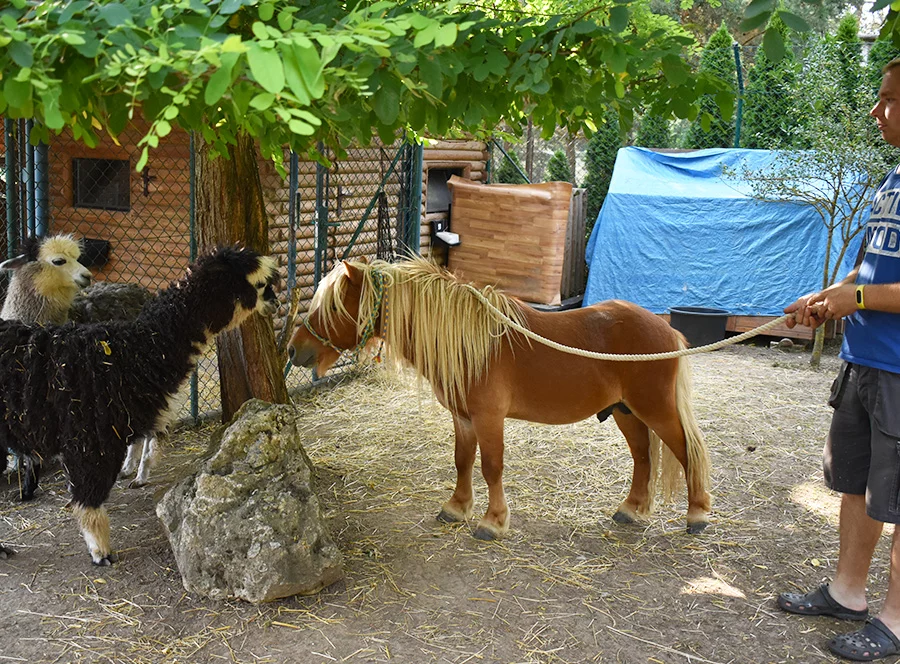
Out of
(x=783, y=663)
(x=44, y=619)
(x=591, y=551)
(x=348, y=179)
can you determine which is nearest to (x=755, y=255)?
(x=348, y=179)

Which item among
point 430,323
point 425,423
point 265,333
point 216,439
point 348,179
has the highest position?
point 348,179

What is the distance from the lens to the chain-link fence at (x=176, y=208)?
313 inches

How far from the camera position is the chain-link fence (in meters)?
7.96

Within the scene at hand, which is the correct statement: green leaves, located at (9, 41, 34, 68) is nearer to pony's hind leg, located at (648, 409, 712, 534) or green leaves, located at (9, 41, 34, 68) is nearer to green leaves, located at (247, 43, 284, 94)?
green leaves, located at (247, 43, 284, 94)

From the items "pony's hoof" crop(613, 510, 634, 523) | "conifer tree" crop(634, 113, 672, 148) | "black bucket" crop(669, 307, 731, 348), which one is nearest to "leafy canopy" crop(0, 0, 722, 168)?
"pony's hoof" crop(613, 510, 634, 523)

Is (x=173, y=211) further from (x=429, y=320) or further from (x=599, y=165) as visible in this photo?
(x=599, y=165)

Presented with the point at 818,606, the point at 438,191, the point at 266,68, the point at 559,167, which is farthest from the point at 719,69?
the point at 266,68

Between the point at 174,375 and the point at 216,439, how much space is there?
43cm

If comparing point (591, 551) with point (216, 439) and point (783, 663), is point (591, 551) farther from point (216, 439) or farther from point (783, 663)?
point (216, 439)

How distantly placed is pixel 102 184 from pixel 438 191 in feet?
15.6

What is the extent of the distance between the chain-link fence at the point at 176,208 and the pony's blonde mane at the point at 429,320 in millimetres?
3796

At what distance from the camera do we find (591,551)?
158 inches

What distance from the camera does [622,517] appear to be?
14.3 ft

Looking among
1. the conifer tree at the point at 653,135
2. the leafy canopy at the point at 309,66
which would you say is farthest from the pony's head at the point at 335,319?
the conifer tree at the point at 653,135
